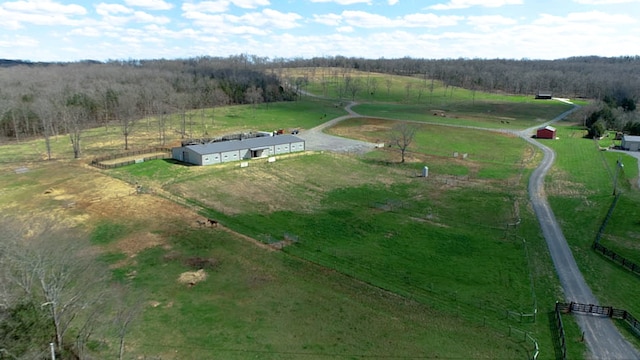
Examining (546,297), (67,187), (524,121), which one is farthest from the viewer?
(524,121)

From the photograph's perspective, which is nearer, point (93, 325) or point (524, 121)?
point (93, 325)

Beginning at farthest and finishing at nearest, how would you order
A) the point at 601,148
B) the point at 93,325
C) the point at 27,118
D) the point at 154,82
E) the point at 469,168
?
the point at 154,82 < the point at 27,118 < the point at 601,148 < the point at 469,168 < the point at 93,325

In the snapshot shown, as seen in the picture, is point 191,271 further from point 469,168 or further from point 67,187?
point 469,168

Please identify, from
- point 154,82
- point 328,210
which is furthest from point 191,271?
point 154,82

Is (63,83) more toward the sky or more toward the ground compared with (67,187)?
more toward the sky

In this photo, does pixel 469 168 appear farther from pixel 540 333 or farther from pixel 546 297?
pixel 540 333

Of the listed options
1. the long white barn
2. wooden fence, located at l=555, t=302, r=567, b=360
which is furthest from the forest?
wooden fence, located at l=555, t=302, r=567, b=360

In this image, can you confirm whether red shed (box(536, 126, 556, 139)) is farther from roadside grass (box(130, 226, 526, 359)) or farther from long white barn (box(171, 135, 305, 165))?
roadside grass (box(130, 226, 526, 359))
